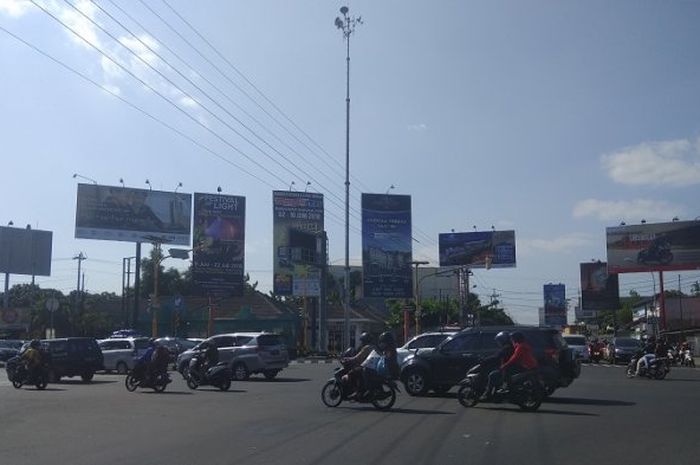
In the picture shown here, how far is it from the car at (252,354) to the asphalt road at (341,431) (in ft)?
24.8

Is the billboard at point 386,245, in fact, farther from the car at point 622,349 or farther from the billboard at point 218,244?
the car at point 622,349

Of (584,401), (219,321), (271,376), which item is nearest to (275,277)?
(219,321)

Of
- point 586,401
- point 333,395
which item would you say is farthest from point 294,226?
point 333,395

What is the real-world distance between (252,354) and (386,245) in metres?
24.0

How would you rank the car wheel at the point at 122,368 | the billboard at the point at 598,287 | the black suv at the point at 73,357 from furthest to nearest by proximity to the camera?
the billboard at the point at 598,287 < the car wheel at the point at 122,368 < the black suv at the point at 73,357

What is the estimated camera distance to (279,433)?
12.9 meters

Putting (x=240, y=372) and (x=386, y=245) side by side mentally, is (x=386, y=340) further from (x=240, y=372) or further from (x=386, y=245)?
(x=386, y=245)

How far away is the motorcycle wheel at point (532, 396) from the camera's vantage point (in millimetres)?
15914

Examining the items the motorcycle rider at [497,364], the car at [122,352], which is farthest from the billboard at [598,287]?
the motorcycle rider at [497,364]

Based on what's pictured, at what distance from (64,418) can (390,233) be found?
37.2 metres

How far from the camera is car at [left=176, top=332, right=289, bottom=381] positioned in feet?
93.7

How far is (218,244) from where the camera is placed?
2002 inches

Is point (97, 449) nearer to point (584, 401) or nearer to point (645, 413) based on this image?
point (645, 413)

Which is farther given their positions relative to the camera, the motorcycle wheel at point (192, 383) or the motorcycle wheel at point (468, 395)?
the motorcycle wheel at point (192, 383)
